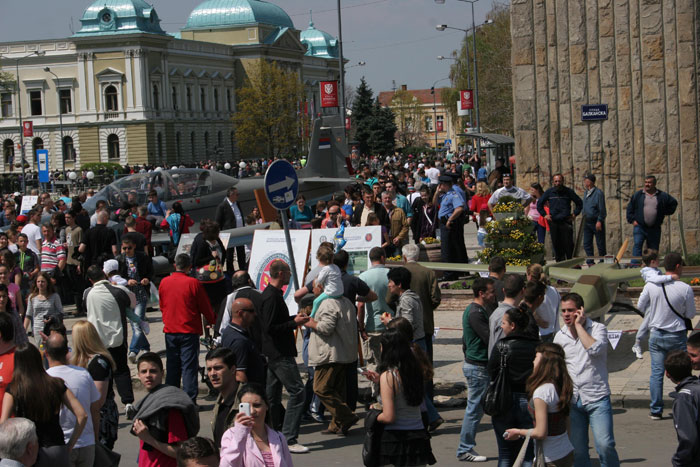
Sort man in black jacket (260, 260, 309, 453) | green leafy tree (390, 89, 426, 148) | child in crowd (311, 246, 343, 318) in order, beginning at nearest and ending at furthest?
man in black jacket (260, 260, 309, 453) → child in crowd (311, 246, 343, 318) → green leafy tree (390, 89, 426, 148)

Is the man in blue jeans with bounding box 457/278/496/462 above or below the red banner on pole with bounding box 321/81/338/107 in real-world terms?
below

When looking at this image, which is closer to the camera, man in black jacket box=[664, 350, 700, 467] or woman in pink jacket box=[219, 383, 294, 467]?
woman in pink jacket box=[219, 383, 294, 467]

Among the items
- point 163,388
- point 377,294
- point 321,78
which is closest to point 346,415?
point 377,294

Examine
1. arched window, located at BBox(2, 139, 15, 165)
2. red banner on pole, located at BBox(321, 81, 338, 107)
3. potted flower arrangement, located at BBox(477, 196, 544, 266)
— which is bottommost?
potted flower arrangement, located at BBox(477, 196, 544, 266)

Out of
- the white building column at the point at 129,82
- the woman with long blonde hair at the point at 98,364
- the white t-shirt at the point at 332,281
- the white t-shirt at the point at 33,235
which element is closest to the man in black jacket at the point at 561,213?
the white t-shirt at the point at 332,281

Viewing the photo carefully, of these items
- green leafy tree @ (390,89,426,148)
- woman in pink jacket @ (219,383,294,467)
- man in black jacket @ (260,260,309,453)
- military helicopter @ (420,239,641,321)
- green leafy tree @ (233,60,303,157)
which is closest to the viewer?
woman in pink jacket @ (219,383,294,467)

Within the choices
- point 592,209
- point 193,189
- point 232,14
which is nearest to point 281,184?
point 592,209

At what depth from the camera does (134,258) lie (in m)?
14.4

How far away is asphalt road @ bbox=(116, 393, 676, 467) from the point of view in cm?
860

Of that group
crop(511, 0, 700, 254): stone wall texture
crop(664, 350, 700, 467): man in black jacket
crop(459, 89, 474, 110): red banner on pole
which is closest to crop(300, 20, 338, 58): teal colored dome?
crop(459, 89, 474, 110): red banner on pole

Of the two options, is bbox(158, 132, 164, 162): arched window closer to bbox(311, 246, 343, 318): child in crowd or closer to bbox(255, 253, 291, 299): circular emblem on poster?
bbox(255, 253, 291, 299): circular emblem on poster

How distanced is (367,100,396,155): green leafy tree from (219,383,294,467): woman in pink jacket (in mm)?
84911

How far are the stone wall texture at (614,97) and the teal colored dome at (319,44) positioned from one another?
121 m

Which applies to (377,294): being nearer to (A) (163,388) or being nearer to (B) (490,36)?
(A) (163,388)
